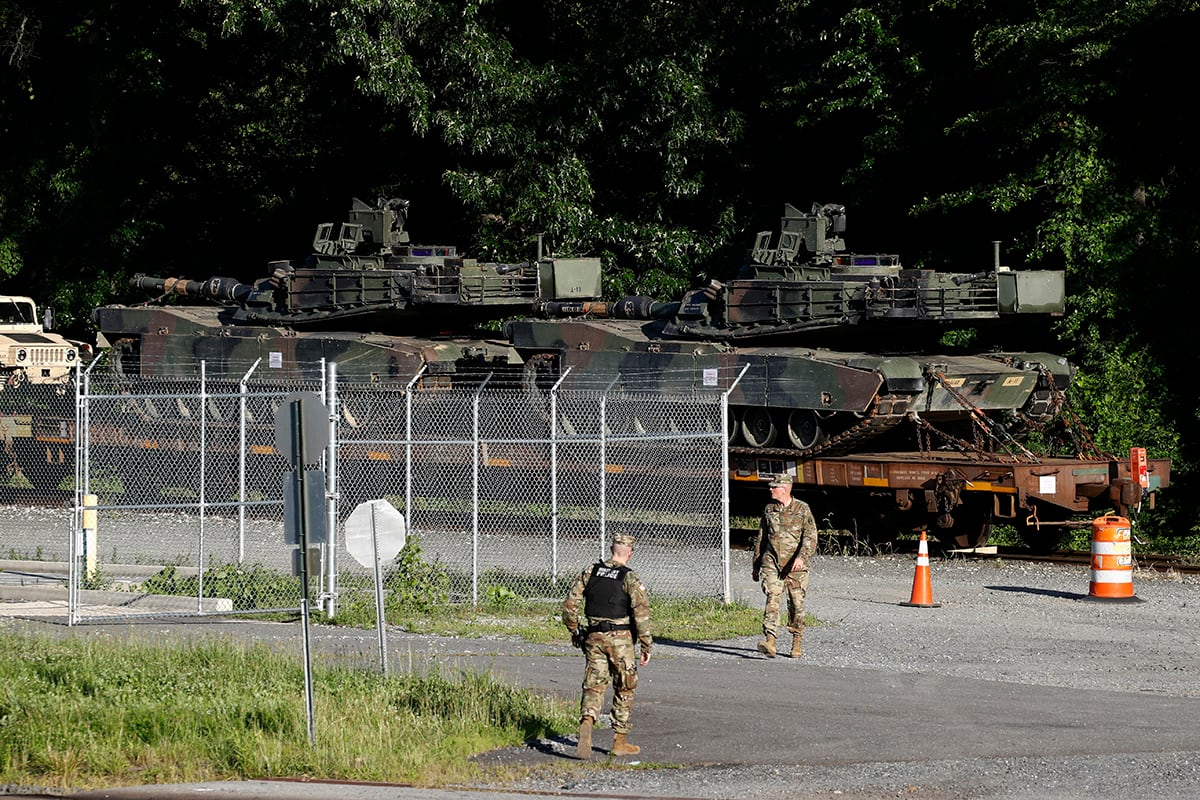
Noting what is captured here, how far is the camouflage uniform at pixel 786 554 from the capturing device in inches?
567

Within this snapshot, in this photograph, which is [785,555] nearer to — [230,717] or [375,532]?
[375,532]

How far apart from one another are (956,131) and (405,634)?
15.8 m

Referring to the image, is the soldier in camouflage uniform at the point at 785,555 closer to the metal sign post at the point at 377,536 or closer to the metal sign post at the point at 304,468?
the metal sign post at the point at 377,536

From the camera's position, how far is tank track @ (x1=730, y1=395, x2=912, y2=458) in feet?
69.8

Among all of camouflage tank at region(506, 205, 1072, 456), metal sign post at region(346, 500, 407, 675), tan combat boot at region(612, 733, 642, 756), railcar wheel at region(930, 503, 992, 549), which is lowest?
tan combat boot at region(612, 733, 642, 756)

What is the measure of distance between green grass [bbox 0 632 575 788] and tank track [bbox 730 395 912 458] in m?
9.27

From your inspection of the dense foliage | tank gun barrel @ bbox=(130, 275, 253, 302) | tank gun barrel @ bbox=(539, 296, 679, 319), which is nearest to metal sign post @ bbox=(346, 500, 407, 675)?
tank gun barrel @ bbox=(539, 296, 679, 319)

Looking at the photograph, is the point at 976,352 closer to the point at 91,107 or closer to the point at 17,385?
the point at 17,385

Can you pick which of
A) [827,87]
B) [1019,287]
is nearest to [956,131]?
[827,87]

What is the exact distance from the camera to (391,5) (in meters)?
31.0

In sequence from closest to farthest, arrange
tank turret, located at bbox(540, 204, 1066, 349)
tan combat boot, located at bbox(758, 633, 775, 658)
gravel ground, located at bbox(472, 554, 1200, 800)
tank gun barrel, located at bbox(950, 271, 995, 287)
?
gravel ground, located at bbox(472, 554, 1200, 800) < tan combat boot, located at bbox(758, 633, 775, 658) < tank turret, located at bbox(540, 204, 1066, 349) < tank gun barrel, located at bbox(950, 271, 995, 287)

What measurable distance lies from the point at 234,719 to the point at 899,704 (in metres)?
4.47

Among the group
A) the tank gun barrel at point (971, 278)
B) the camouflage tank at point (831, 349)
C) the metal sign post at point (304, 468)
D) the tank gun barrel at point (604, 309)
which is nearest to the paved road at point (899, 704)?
the metal sign post at point (304, 468)

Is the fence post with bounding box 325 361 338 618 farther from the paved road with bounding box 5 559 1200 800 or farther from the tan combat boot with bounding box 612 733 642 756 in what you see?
the tan combat boot with bounding box 612 733 642 756
